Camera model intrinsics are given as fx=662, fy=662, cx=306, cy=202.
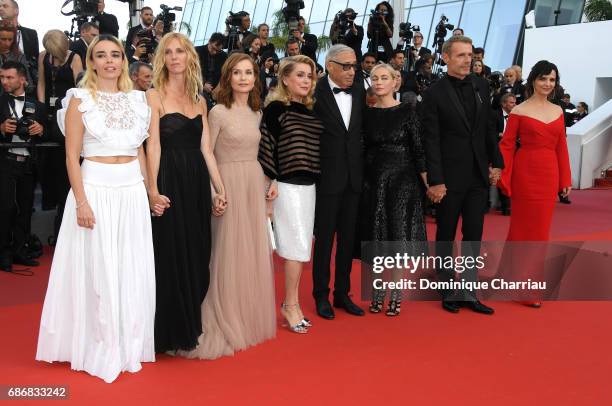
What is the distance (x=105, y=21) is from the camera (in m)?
7.81

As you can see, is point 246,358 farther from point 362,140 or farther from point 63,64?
point 63,64

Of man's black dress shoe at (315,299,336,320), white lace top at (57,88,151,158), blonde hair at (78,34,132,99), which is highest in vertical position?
blonde hair at (78,34,132,99)

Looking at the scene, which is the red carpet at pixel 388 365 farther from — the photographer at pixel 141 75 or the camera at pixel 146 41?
the camera at pixel 146 41

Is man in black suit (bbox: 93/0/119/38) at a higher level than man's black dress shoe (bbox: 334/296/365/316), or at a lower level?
higher

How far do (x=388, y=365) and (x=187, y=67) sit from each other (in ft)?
6.30

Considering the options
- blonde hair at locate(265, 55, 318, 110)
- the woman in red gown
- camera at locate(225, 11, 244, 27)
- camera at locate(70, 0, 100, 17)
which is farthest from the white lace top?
camera at locate(225, 11, 244, 27)

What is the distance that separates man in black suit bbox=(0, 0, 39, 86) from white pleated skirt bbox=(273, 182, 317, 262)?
3812 mm

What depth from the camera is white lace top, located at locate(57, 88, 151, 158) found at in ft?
10.7

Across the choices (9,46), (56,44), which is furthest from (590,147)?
(9,46)

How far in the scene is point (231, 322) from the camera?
378cm

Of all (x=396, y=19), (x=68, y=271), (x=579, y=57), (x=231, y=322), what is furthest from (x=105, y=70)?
(x=579, y=57)

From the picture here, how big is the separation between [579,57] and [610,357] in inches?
596

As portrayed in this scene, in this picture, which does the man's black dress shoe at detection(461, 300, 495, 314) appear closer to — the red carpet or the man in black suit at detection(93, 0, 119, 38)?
the red carpet

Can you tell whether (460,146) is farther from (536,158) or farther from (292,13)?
(292,13)
